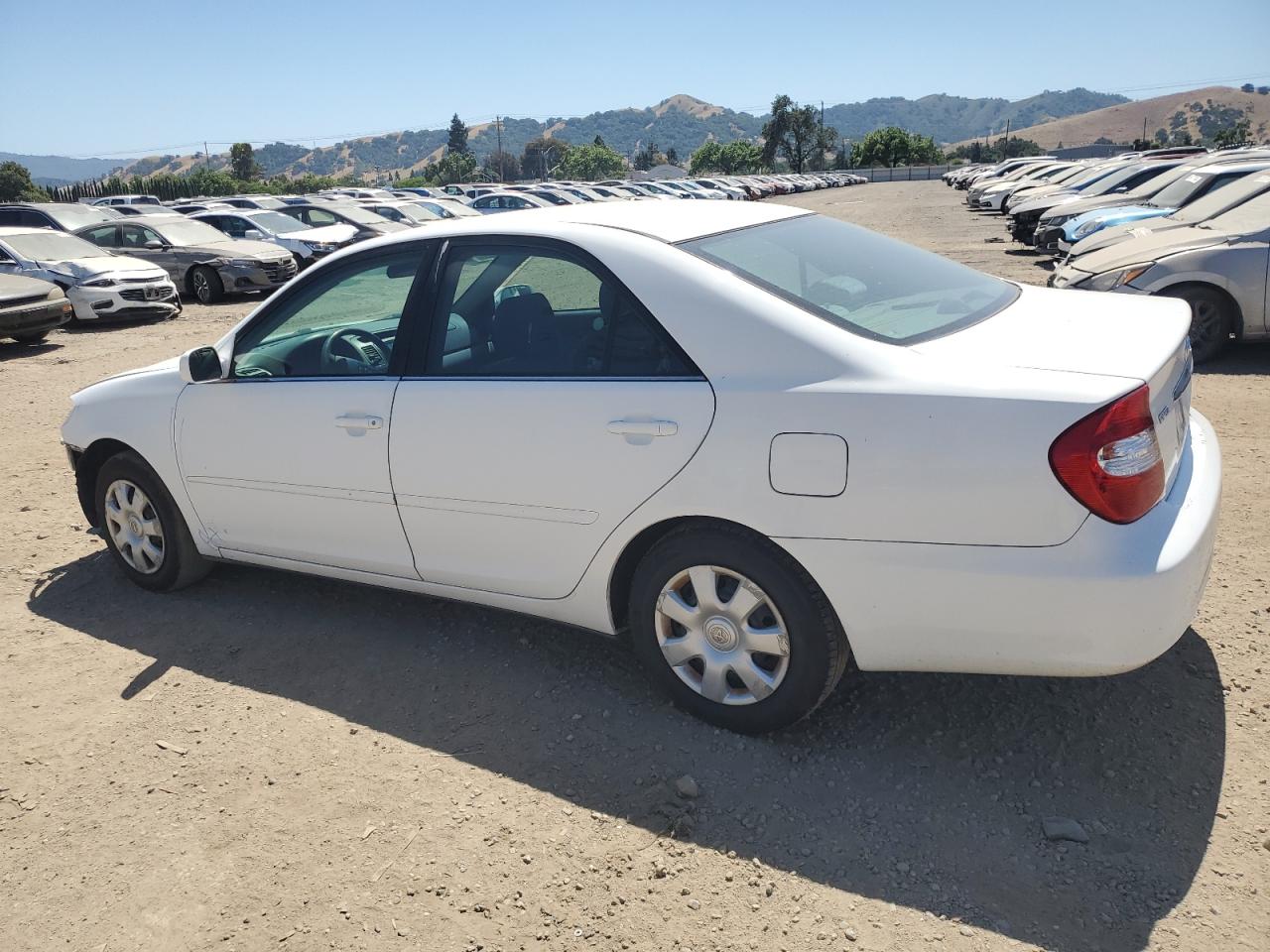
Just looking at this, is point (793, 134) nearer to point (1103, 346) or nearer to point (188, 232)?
point (188, 232)

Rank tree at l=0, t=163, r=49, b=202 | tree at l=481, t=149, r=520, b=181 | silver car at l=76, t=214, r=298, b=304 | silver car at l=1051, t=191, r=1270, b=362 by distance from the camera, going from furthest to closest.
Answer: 1. tree at l=481, t=149, r=520, b=181
2. tree at l=0, t=163, r=49, b=202
3. silver car at l=76, t=214, r=298, b=304
4. silver car at l=1051, t=191, r=1270, b=362

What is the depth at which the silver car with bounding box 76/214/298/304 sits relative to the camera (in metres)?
16.6

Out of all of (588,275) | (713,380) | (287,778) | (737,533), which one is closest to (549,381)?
(588,275)

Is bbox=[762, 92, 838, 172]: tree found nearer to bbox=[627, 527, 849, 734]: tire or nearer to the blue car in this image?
the blue car

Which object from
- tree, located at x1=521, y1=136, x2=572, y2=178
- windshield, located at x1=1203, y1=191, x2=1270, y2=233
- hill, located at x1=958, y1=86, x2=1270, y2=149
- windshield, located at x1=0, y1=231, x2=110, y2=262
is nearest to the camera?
windshield, located at x1=1203, y1=191, x2=1270, y2=233

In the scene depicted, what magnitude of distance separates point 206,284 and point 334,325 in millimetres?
14163

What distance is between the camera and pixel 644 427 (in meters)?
3.02

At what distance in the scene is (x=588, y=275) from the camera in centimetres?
336

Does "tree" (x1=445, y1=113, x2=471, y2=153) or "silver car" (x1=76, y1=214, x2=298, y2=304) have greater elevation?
"tree" (x1=445, y1=113, x2=471, y2=153)

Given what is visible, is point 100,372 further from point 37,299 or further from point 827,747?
point 827,747

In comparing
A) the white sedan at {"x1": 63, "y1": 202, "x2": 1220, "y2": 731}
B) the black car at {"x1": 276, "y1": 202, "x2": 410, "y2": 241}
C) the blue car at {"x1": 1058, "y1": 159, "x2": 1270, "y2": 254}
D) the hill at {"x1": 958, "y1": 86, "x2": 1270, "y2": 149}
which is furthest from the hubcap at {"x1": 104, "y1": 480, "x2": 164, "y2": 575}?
the hill at {"x1": 958, "y1": 86, "x2": 1270, "y2": 149}

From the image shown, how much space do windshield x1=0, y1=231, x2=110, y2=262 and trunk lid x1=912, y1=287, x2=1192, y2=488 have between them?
15.3 metres

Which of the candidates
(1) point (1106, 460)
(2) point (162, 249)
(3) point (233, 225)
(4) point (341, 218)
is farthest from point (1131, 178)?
(1) point (1106, 460)

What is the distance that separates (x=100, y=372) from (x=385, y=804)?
960cm
